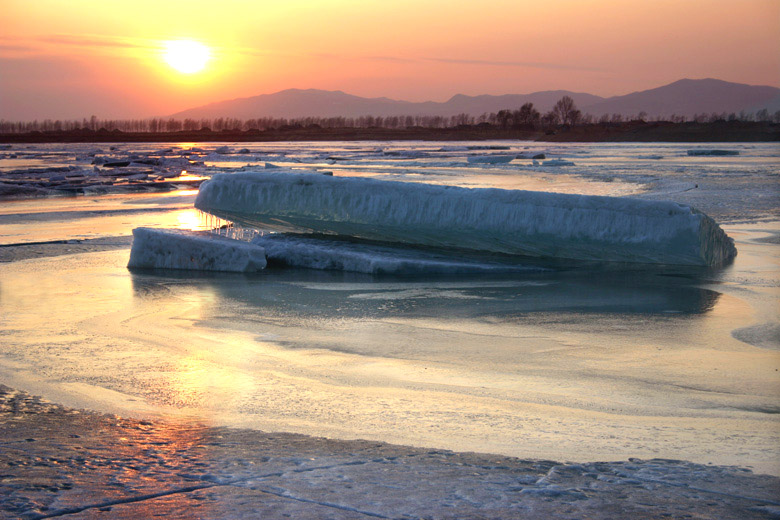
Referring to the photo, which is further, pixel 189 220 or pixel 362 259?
pixel 189 220

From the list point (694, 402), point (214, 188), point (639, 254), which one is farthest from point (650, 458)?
point (214, 188)

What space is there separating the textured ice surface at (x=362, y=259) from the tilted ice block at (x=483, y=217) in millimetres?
246

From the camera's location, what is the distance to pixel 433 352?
3631 mm

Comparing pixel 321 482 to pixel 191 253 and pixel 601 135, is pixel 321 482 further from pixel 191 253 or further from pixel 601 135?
pixel 601 135

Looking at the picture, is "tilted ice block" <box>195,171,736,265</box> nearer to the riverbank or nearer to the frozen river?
the frozen river

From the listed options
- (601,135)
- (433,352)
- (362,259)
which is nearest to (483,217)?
(362,259)

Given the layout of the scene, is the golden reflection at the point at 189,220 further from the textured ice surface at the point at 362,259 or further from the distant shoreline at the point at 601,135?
the distant shoreline at the point at 601,135

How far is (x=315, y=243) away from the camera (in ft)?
22.2

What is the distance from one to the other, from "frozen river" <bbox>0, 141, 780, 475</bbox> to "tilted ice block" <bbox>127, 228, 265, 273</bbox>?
0.71 ft

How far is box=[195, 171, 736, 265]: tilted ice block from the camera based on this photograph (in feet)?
20.2

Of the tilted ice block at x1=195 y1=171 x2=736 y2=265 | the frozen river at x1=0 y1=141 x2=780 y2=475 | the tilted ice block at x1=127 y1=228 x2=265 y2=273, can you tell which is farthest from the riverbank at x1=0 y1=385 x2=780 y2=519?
the tilted ice block at x1=195 y1=171 x2=736 y2=265

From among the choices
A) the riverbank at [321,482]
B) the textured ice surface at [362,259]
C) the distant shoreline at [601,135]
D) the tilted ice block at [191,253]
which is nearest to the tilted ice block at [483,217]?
the textured ice surface at [362,259]

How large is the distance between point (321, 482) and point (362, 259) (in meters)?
4.14

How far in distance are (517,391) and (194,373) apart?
1364 mm
